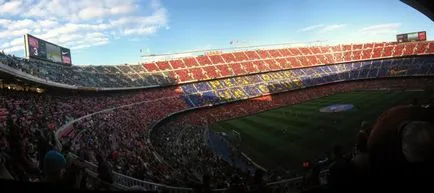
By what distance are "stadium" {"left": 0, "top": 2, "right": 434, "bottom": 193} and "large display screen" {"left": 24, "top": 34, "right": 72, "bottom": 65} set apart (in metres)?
0.17

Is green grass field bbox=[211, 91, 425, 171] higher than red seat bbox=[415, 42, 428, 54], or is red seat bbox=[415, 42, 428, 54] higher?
red seat bbox=[415, 42, 428, 54]

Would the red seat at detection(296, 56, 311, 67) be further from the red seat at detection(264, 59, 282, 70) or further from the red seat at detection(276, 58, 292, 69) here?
the red seat at detection(264, 59, 282, 70)

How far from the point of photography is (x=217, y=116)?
44.1 meters

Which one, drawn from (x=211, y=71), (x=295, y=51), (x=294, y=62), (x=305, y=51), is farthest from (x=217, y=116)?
(x=305, y=51)

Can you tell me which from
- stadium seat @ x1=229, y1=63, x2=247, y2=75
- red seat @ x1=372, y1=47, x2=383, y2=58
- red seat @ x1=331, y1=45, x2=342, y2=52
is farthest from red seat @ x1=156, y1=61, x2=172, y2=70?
red seat @ x1=372, y1=47, x2=383, y2=58

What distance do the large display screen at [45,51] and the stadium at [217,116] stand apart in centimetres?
17

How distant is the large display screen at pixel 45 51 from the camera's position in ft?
106

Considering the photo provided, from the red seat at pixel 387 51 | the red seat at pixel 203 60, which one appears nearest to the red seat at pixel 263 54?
the red seat at pixel 203 60

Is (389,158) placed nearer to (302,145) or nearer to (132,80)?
(302,145)

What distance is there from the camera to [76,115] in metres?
24.3

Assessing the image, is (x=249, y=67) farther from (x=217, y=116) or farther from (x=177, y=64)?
(x=217, y=116)

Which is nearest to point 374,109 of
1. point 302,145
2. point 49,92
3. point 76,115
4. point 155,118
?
point 302,145

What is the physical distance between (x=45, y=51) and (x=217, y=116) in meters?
20.1

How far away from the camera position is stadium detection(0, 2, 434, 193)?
4.49m
